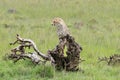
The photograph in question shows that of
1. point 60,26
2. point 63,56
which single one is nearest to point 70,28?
point 63,56

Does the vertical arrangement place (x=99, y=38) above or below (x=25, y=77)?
above

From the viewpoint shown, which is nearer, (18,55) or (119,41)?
(18,55)

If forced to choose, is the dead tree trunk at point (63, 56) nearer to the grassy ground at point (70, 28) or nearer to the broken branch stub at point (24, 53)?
the broken branch stub at point (24, 53)

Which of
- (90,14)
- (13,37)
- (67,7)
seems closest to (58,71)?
(13,37)

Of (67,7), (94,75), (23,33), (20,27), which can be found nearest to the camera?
(94,75)

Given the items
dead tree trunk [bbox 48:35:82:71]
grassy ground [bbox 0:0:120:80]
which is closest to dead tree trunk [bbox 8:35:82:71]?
dead tree trunk [bbox 48:35:82:71]

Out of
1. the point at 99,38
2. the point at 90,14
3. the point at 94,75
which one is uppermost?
the point at 90,14

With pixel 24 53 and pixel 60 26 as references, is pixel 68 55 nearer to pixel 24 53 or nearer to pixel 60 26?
pixel 60 26

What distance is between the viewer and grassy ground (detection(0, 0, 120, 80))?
25.2 ft

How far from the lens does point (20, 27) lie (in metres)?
15.1

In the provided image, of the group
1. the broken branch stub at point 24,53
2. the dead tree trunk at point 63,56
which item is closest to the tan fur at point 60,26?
the dead tree trunk at point 63,56

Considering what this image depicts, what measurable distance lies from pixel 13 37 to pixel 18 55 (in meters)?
5.00

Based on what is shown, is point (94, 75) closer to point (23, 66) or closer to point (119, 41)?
point (23, 66)

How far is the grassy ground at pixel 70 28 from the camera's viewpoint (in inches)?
302
